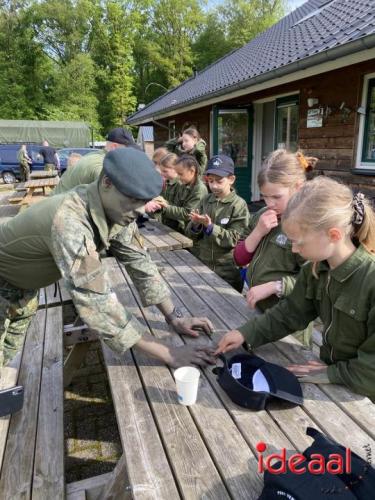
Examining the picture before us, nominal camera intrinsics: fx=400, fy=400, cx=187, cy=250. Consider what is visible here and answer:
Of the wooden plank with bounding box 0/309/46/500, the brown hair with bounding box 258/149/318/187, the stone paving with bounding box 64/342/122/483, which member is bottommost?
the stone paving with bounding box 64/342/122/483

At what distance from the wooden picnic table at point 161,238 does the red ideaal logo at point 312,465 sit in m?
2.51

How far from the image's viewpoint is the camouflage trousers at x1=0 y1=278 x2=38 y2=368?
1984 millimetres

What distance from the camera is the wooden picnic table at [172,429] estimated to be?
1132 mm

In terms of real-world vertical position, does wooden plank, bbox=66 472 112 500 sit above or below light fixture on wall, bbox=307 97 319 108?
below

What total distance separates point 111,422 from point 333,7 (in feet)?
29.4

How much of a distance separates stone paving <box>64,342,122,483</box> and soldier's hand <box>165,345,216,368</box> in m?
1.21

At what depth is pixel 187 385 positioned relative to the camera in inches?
54.5

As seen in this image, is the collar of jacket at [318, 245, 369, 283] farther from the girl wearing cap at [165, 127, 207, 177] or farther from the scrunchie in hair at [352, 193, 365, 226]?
the girl wearing cap at [165, 127, 207, 177]

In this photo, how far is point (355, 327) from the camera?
57.8 inches

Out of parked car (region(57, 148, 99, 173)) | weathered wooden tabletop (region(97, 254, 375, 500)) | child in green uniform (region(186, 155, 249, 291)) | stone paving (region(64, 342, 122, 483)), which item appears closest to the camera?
weathered wooden tabletop (region(97, 254, 375, 500))

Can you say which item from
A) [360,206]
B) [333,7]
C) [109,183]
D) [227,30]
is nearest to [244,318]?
[360,206]

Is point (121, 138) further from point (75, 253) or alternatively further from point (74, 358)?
point (75, 253)

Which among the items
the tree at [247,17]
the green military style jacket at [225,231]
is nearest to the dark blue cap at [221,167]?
the green military style jacket at [225,231]

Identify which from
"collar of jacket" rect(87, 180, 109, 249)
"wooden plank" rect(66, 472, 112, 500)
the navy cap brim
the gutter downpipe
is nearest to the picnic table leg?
"wooden plank" rect(66, 472, 112, 500)
